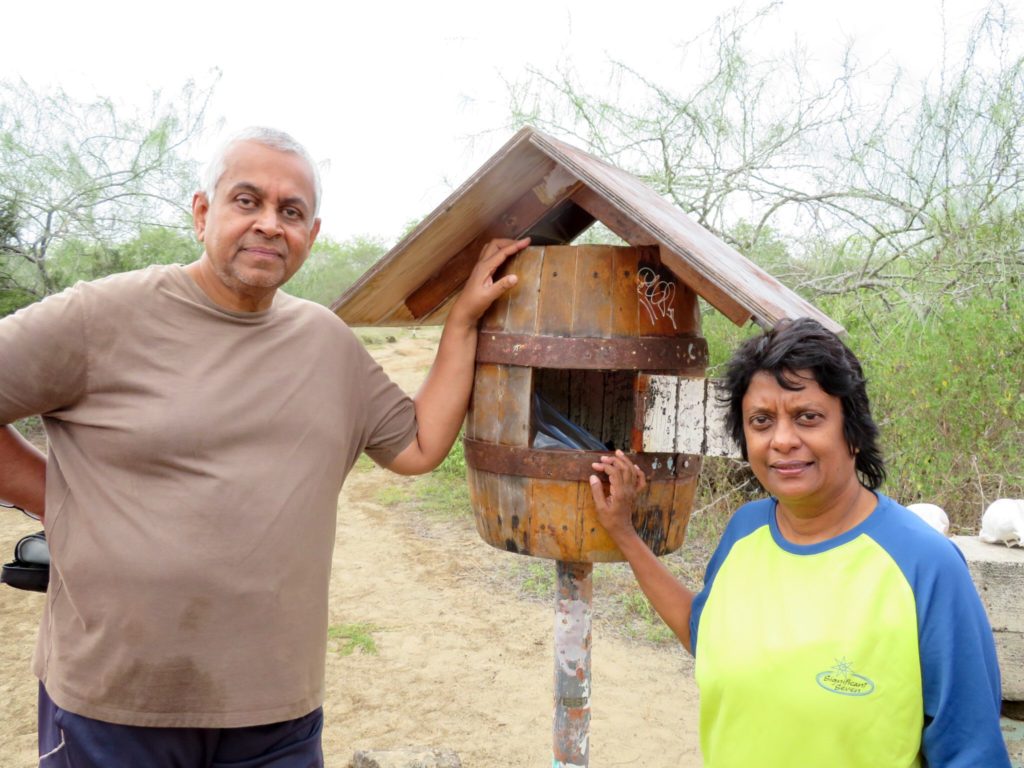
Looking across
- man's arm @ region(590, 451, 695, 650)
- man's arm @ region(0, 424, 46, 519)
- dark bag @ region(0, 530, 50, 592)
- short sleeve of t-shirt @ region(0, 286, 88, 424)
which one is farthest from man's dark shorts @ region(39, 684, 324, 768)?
man's arm @ region(590, 451, 695, 650)

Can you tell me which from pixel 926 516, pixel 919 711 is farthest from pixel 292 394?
pixel 926 516

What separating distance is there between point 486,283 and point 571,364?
34cm

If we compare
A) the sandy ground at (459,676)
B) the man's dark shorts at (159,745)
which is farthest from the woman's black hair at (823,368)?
the sandy ground at (459,676)

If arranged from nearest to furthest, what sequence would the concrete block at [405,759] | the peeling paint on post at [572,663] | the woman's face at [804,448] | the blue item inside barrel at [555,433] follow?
1. the woman's face at [804,448]
2. the blue item inside barrel at [555,433]
3. the peeling paint on post at [572,663]
4. the concrete block at [405,759]

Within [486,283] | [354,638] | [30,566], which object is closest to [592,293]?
[486,283]

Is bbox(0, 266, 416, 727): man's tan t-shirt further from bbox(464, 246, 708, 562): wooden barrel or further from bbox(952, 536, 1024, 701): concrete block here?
bbox(952, 536, 1024, 701): concrete block

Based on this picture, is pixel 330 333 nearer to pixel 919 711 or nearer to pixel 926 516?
pixel 919 711

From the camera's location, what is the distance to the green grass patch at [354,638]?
549 centimetres

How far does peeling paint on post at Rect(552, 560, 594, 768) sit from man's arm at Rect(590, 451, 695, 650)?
0.38 metres

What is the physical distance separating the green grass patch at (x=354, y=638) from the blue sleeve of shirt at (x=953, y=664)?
4.32m

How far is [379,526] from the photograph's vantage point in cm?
816

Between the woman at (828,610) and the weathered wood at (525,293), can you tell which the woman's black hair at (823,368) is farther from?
the weathered wood at (525,293)

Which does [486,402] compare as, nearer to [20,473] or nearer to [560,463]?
[560,463]

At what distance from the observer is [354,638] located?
566 centimetres
